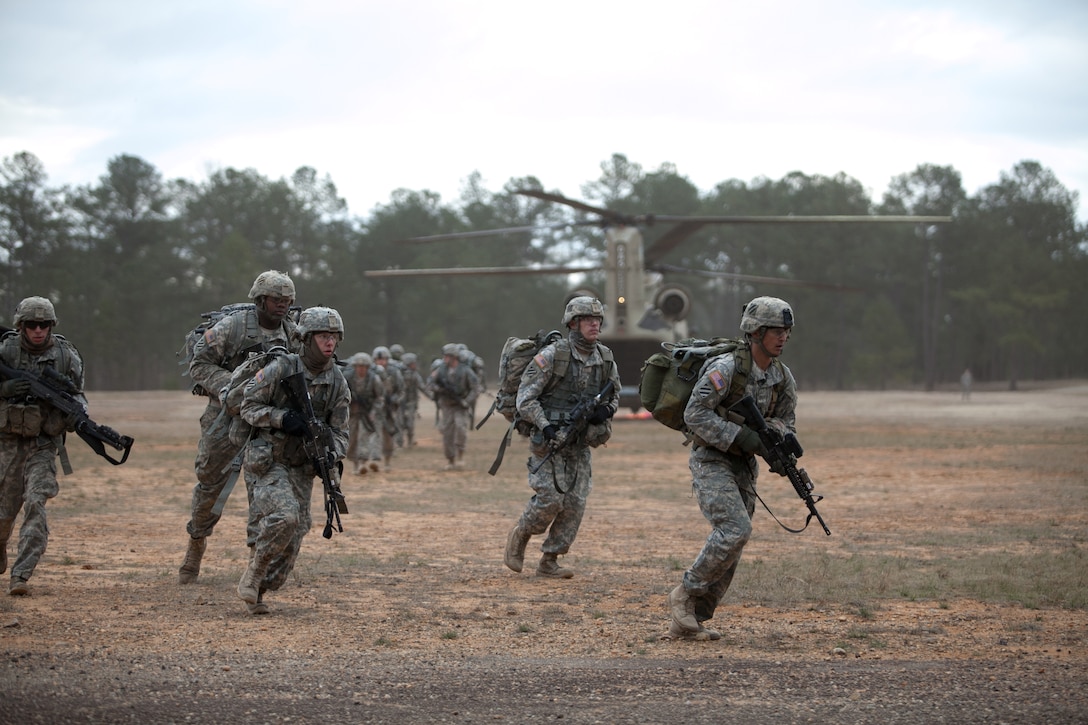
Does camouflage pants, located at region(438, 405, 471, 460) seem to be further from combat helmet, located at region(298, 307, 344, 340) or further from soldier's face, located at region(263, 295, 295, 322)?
combat helmet, located at region(298, 307, 344, 340)

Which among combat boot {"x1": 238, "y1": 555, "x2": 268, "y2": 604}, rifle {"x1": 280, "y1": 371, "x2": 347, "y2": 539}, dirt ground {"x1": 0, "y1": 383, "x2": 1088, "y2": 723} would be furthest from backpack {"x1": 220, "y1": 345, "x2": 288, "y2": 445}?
dirt ground {"x1": 0, "y1": 383, "x2": 1088, "y2": 723}

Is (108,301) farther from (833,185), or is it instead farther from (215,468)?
(215,468)

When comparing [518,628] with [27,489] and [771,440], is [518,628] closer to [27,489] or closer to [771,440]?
[771,440]

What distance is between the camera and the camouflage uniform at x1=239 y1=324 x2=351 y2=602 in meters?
7.18

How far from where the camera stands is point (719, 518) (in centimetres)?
668

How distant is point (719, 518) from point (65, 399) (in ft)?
14.5

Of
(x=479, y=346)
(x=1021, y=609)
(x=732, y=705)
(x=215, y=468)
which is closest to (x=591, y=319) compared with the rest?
(x=215, y=468)

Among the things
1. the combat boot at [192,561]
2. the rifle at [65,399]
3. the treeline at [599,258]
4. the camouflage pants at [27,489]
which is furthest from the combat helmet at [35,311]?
the treeline at [599,258]

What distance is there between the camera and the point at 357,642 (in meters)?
6.68

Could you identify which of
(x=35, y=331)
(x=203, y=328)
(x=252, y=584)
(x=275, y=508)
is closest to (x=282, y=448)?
(x=275, y=508)

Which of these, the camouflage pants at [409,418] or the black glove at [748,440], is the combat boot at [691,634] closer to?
the black glove at [748,440]

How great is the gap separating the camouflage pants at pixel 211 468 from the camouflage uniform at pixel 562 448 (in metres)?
2.07

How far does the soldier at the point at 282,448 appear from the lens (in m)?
7.18

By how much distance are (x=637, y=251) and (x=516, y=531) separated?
2357 cm
